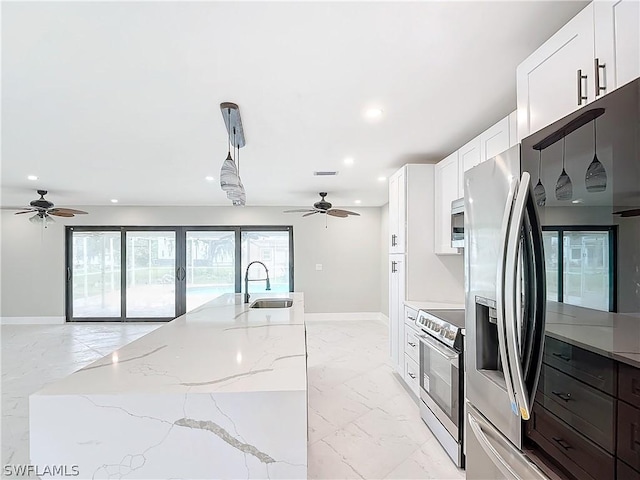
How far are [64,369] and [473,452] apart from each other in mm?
4838

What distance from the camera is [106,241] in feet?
24.7

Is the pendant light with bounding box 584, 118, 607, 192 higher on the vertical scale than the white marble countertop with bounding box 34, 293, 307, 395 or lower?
higher

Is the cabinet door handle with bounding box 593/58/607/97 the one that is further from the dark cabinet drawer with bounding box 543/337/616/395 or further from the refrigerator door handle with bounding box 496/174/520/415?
the dark cabinet drawer with bounding box 543/337/616/395

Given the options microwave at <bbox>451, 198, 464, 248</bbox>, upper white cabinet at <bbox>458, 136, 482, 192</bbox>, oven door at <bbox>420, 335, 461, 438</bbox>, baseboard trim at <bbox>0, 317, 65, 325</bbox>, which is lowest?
baseboard trim at <bbox>0, 317, 65, 325</bbox>

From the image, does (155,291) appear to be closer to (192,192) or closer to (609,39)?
(192,192)

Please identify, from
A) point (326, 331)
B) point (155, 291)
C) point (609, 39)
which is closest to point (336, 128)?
point (609, 39)

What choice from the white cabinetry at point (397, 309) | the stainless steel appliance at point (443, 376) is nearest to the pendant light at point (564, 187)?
the stainless steel appliance at point (443, 376)

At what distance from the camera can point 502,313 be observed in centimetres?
121

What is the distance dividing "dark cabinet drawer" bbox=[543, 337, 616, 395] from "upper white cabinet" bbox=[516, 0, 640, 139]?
2.73 ft

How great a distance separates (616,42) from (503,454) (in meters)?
1.52

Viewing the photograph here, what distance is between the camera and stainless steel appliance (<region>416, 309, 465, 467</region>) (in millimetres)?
2312

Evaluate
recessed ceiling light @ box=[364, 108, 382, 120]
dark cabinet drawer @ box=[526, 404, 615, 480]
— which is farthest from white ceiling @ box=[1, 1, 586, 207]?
dark cabinet drawer @ box=[526, 404, 615, 480]

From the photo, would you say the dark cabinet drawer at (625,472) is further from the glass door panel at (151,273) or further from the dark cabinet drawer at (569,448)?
the glass door panel at (151,273)

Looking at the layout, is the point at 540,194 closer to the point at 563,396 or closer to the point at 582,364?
the point at 582,364
